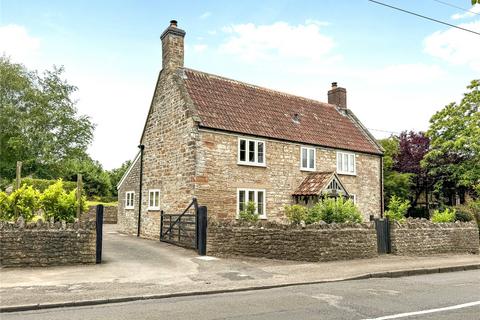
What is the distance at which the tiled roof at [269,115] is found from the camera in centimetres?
2109

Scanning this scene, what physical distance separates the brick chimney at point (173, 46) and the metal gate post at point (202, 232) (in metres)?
9.36

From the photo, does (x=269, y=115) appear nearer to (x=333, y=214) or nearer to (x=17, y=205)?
(x=333, y=214)

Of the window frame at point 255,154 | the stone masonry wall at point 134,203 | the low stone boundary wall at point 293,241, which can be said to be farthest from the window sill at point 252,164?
the stone masonry wall at point 134,203

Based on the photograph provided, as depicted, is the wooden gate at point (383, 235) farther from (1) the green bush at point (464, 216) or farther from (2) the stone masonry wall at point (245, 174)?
(1) the green bush at point (464, 216)

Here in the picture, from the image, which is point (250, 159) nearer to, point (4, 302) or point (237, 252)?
point (237, 252)

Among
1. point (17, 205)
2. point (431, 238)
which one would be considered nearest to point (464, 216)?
point (431, 238)

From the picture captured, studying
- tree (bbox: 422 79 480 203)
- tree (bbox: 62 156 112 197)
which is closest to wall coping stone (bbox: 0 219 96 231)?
tree (bbox: 422 79 480 203)

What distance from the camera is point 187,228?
1788 cm

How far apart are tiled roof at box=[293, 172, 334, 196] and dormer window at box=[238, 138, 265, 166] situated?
276 centimetres

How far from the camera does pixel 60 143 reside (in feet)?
149

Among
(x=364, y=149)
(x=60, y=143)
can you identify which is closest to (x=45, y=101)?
(x=60, y=143)

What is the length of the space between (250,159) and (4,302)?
A: 1428cm

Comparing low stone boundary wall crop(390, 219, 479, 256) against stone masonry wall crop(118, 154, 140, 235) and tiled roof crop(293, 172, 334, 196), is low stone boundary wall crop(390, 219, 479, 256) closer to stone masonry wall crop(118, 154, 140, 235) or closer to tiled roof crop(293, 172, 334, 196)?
tiled roof crop(293, 172, 334, 196)

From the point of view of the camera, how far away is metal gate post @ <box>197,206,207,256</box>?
15.9 m
